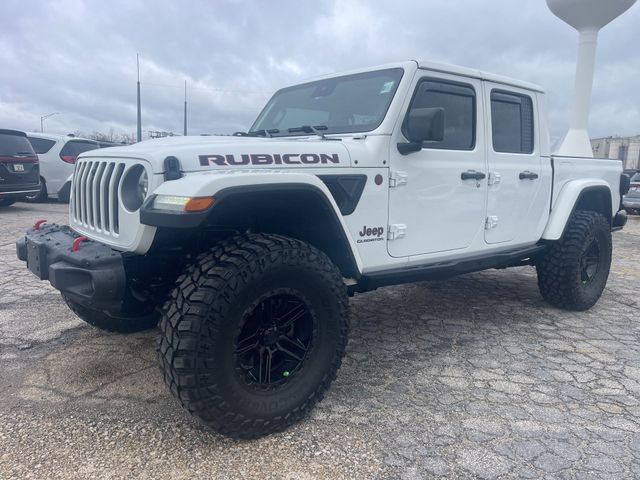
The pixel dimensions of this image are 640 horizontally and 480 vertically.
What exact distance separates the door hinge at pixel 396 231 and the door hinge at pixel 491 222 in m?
0.94

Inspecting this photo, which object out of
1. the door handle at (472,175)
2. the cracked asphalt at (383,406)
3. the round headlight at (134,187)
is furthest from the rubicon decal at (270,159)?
the cracked asphalt at (383,406)

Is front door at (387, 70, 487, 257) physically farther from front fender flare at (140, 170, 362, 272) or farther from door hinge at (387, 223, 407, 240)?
front fender flare at (140, 170, 362, 272)

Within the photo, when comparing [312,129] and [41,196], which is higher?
[312,129]

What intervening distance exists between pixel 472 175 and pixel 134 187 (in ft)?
7.44

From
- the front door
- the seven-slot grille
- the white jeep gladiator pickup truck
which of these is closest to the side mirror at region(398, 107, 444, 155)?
the white jeep gladiator pickup truck

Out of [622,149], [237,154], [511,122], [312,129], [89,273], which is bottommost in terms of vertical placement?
[89,273]

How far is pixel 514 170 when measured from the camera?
160 inches

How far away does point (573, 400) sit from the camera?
3.02 m

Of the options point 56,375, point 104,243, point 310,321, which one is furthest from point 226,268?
point 56,375

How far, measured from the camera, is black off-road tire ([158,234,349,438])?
2.28 meters

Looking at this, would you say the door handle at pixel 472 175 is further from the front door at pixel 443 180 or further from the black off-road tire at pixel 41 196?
the black off-road tire at pixel 41 196

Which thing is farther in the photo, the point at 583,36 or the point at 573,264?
the point at 583,36

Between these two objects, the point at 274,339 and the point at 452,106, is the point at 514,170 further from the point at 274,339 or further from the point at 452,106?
the point at 274,339

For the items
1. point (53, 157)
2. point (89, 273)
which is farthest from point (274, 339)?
point (53, 157)
